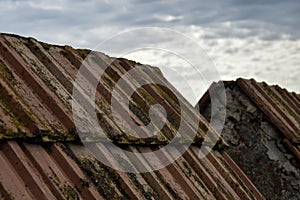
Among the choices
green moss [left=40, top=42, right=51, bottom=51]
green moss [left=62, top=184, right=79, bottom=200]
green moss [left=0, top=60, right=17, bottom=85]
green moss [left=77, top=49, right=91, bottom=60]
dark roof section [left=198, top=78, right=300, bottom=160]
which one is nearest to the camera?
green moss [left=62, top=184, right=79, bottom=200]

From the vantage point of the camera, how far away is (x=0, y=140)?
247 cm

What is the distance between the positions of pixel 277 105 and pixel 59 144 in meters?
3.99

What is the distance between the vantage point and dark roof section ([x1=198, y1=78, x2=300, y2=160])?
19.1 ft

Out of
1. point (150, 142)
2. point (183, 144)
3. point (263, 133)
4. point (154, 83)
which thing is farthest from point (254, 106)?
point (150, 142)

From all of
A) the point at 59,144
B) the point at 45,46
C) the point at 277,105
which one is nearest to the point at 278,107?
the point at 277,105

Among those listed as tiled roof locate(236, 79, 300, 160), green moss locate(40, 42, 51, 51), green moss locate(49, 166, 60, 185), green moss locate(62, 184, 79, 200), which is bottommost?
green moss locate(62, 184, 79, 200)

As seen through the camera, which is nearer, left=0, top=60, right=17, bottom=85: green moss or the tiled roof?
left=0, top=60, right=17, bottom=85: green moss

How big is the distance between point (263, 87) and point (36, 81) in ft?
13.0

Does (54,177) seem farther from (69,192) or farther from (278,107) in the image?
(278,107)

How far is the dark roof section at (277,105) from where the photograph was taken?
5.81 meters

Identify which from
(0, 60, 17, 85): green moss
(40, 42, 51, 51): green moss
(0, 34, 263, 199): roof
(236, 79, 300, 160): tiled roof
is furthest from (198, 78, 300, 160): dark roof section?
(0, 60, 17, 85): green moss

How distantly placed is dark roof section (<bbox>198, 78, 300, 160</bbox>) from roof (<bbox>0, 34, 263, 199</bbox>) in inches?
74.0

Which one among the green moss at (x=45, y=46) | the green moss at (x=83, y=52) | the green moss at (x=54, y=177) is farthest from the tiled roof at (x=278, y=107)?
the green moss at (x=54, y=177)

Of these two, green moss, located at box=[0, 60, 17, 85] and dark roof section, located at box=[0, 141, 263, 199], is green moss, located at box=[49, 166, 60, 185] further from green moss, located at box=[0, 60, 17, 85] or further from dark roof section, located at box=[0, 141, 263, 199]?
green moss, located at box=[0, 60, 17, 85]
